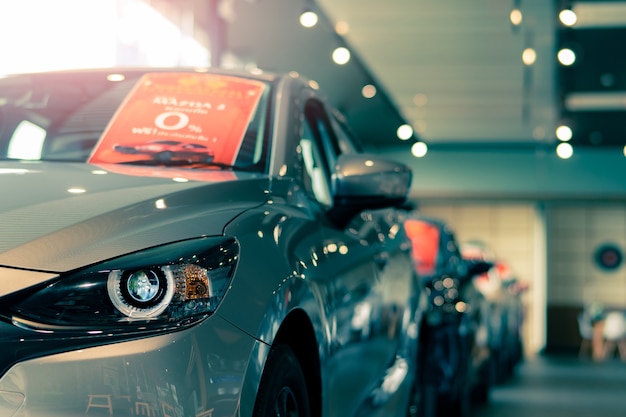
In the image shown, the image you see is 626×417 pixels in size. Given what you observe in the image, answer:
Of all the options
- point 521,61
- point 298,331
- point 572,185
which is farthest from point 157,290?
point 572,185

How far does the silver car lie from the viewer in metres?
1.91

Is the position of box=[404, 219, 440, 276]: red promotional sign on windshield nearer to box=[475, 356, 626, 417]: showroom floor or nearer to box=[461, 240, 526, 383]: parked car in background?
box=[475, 356, 626, 417]: showroom floor

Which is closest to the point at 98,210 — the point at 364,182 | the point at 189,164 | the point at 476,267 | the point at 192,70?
the point at 189,164

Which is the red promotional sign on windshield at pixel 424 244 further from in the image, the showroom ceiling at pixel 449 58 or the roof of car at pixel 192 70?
the showroom ceiling at pixel 449 58

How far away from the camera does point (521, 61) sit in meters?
15.6

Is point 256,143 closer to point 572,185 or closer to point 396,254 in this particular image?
point 396,254

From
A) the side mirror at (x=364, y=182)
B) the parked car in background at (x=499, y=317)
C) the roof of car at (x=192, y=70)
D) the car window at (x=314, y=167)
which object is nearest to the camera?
the side mirror at (x=364, y=182)

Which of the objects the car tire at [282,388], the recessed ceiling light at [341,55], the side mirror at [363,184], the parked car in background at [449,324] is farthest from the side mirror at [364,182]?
the recessed ceiling light at [341,55]

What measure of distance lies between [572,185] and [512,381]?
10.2 m

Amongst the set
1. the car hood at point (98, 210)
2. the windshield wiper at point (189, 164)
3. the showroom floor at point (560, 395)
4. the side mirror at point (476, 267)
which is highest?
the side mirror at point (476, 267)

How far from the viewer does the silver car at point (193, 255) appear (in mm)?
1906

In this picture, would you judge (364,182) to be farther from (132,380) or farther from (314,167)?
(132,380)

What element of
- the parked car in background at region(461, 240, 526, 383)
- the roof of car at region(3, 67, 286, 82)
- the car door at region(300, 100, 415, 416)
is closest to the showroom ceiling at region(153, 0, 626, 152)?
the parked car in background at region(461, 240, 526, 383)

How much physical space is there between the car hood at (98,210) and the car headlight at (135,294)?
1.1 inches
